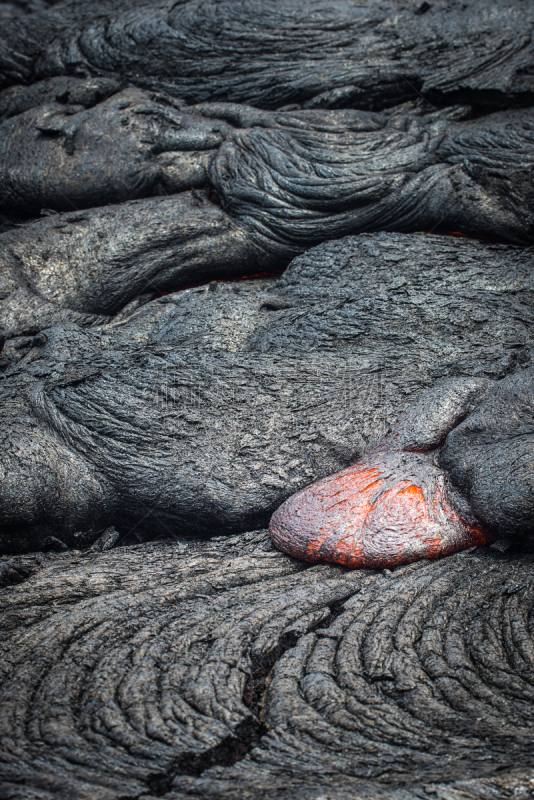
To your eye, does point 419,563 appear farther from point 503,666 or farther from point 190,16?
point 190,16

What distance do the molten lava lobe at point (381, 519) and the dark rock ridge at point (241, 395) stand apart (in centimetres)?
20

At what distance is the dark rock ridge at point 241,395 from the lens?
10.6 feet

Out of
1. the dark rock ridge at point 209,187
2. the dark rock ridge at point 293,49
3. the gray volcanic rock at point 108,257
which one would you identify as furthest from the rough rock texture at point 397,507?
the dark rock ridge at point 293,49

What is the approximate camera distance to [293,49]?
540 centimetres

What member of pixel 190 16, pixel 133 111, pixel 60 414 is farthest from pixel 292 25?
pixel 60 414

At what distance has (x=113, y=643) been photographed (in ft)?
7.32

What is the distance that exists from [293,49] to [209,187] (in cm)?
176

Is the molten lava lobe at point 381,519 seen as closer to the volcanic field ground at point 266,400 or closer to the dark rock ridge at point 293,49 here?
the volcanic field ground at point 266,400

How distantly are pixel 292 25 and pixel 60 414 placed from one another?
4.78 m

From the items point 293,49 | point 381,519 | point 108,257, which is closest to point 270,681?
point 381,519

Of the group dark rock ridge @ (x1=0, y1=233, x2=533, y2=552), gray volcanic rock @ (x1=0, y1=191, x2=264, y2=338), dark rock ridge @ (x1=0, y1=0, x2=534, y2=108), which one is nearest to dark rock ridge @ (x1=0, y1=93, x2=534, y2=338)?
gray volcanic rock @ (x1=0, y1=191, x2=264, y2=338)

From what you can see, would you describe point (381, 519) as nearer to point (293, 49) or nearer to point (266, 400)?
point (266, 400)

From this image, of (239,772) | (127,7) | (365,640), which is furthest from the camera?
(127,7)

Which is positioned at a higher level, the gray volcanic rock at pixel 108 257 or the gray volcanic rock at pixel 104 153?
the gray volcanic rock at pixel 104 153
